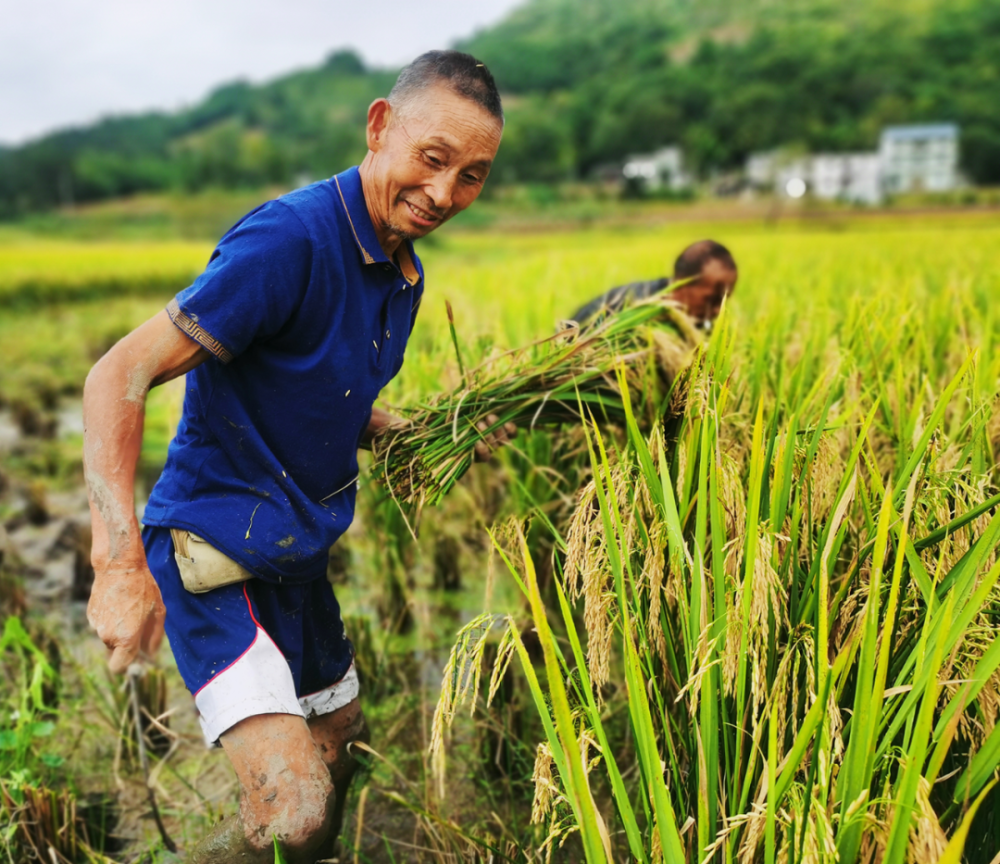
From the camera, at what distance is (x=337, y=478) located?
4.96 ft

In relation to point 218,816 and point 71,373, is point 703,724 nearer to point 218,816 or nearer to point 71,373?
point 218,816

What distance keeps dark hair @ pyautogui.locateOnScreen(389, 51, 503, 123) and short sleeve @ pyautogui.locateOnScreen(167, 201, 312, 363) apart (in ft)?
1.10

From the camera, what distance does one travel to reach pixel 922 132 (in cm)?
6044

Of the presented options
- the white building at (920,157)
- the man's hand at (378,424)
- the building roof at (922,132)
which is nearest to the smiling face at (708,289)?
the man's hand at (378,424)

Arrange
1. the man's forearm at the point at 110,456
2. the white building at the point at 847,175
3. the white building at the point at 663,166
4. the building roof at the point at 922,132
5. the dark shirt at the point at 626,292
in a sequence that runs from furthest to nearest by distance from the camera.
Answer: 1. the white building at the point at 663,166
2. the white building at the point at 847,175
3. the building roof at the point at 922,132
4. the dark shirt at the point at 626,292
5. the man's forearm at the point at 110,456

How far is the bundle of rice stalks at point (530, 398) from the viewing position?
174cm

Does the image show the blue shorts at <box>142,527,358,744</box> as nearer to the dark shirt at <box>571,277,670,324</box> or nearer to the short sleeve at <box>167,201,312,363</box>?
the short sleeve at <box>167,201,312,363</box>

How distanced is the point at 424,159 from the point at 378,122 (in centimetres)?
14

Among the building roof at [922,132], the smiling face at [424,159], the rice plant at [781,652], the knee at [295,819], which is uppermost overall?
the smiling face at [424,159]

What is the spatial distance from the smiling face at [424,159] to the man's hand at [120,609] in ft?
2.45

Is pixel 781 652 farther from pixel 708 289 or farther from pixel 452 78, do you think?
pixel 708 289

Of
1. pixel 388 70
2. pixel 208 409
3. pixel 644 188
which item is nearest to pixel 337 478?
pixel 208 409

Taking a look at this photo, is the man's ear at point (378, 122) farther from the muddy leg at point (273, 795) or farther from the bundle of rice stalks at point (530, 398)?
the muddy leg at point (273, 795)

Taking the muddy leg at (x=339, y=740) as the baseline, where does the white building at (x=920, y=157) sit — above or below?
below
